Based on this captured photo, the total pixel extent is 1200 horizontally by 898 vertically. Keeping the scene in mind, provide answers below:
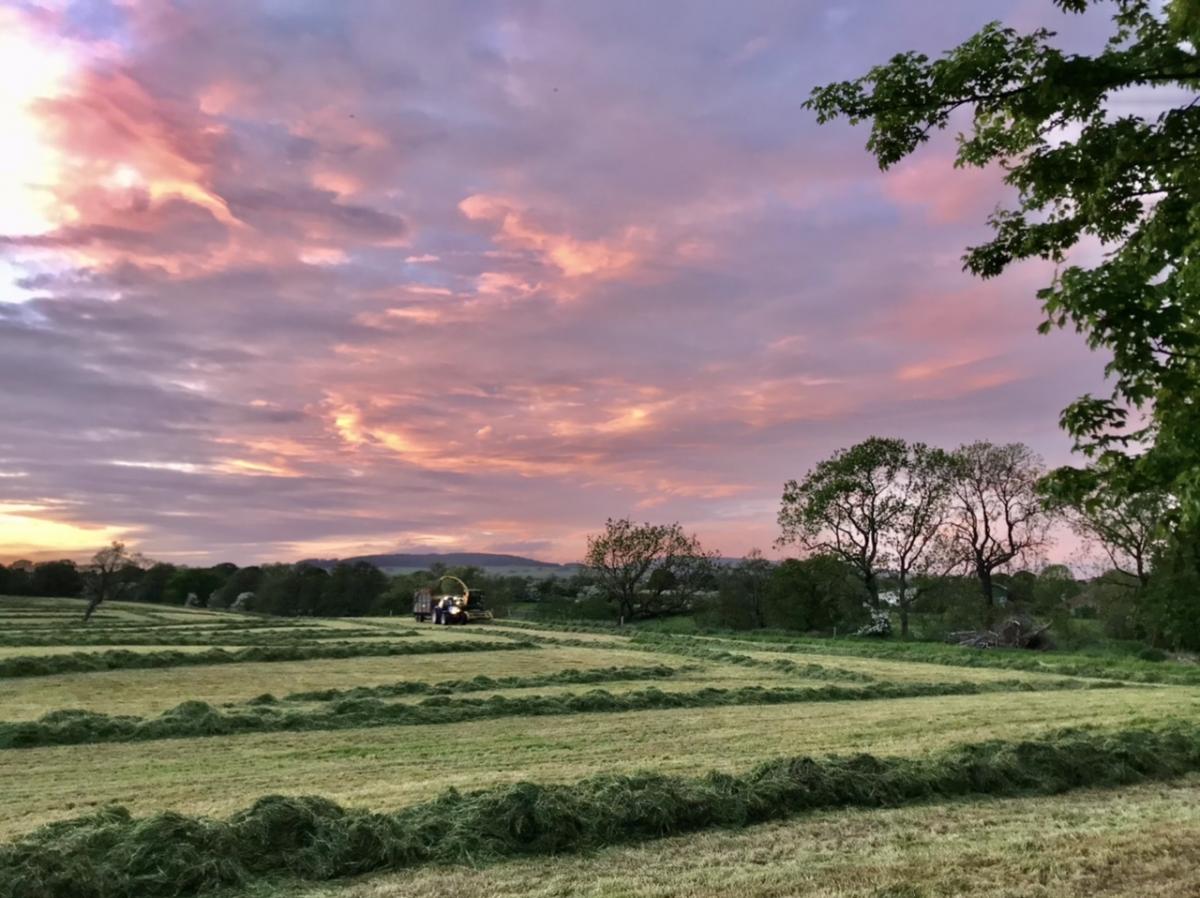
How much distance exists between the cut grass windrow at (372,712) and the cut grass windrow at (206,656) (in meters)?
10.9

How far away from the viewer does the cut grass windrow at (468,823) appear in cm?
617

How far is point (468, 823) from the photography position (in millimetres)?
7277

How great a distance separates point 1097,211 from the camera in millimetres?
8664

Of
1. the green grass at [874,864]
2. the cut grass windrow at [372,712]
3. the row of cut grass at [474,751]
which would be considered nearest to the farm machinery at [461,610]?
the cut grass windrow at [372,712]

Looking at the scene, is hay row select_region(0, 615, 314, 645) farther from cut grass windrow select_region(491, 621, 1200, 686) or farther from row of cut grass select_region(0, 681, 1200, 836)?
row of cut grass select_region(0, 681, 1200, 836)

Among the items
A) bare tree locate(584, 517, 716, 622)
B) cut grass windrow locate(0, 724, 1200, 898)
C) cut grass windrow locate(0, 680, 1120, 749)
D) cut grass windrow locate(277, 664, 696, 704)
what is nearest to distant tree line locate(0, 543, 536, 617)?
bare tree locate(584, 517, 716, 622)

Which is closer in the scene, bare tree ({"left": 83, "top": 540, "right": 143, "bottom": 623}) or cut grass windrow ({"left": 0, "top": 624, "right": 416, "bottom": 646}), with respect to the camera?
cut grass windrow ({"left": 0, "top": 624, "right": 416, "bottom": 646})

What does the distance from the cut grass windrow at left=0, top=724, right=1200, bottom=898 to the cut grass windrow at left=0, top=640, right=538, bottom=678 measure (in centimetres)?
2114

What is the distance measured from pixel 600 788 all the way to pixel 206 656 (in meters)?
25.3

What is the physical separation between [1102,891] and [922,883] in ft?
4.12

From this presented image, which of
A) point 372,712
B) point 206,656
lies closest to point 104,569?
point 206,656

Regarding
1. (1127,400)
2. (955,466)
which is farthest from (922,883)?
(955,466)

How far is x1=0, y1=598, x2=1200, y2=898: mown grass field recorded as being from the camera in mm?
6398

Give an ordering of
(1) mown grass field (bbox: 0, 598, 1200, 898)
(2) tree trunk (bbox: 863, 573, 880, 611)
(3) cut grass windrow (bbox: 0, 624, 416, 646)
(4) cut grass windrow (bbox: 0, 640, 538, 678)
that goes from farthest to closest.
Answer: (2) tree trunk (bbox: 863, 573, 880, 611) → (3) cut grass windrow (bbox: 0, 624, 416, 646) → (4) cut grass windrow (bbox: 0, 640, 538, 678) → (1) mown grass field (bbox: 0, 598, 1200, 898)
